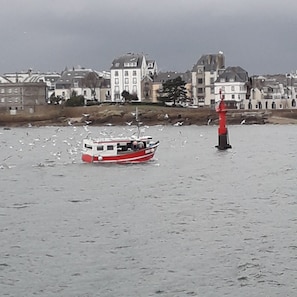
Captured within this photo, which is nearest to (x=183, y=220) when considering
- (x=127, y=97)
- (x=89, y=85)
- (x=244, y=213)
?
(x=244, y=213)

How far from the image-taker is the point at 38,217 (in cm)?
2528

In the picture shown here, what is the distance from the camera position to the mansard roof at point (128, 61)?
385 feet

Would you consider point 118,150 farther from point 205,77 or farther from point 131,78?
point 131,78

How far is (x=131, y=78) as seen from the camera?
117 meters

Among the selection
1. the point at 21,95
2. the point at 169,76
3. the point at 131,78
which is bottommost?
the point at 21,95

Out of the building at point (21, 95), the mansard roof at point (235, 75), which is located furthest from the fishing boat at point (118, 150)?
the building at point (21, 95)

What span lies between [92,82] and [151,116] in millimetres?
36035

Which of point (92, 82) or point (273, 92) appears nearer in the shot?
point (273, 92)

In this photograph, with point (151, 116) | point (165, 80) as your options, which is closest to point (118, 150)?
point (151, 116)

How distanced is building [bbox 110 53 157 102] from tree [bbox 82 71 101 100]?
657 centimetres

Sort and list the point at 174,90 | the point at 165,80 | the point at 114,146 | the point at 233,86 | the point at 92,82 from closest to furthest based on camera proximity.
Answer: the point at 114,146
the point at 174,90
the point at 233,86
the point at 165,80
the point at 92,82

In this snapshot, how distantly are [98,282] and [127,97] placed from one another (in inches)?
3663

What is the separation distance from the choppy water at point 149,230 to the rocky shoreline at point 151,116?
1935 inches

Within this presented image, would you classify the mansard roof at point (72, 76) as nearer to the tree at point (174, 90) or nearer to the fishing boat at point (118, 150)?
the tree at point (174, 90)
